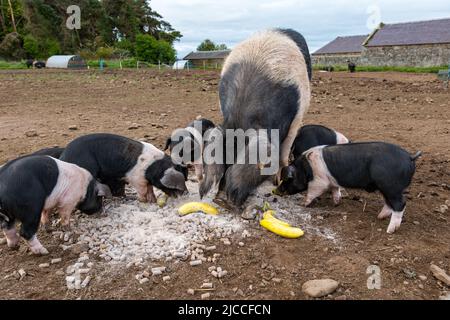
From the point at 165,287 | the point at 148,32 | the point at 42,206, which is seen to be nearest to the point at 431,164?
the point at 165,287

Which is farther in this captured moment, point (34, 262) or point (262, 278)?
point (34, 262)

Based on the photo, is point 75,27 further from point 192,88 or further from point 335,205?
point 335,205

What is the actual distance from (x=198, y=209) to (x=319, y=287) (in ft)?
4.74

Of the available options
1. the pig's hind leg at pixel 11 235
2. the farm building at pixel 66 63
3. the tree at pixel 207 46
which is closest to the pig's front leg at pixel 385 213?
the pig's hind leg at pixel 11 235

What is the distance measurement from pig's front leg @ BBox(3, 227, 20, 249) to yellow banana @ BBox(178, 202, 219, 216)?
148cm

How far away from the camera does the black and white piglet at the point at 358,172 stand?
3717 mm

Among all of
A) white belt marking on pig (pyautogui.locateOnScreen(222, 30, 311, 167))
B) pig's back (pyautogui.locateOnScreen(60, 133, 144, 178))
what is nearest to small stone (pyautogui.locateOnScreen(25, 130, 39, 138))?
pig's back (pyautogui.locateOnScreen(60, 133, 144, 178))

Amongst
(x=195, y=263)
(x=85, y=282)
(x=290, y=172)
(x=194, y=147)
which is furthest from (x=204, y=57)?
(x=85, y=282)

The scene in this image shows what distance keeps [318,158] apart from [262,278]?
5.73ft

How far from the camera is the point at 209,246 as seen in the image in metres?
3.37

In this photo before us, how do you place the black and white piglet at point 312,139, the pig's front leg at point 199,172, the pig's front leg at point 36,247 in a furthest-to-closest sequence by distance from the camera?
the black and white piglet at point 312,139 < the pig's front leg at point 199,172 < the pig's front leg at point 36,247

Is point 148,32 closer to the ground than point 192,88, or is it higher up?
higher up

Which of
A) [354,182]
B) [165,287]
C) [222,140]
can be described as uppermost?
[222,140]

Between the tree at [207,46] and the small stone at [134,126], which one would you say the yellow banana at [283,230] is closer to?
the small stone at [134,126]
